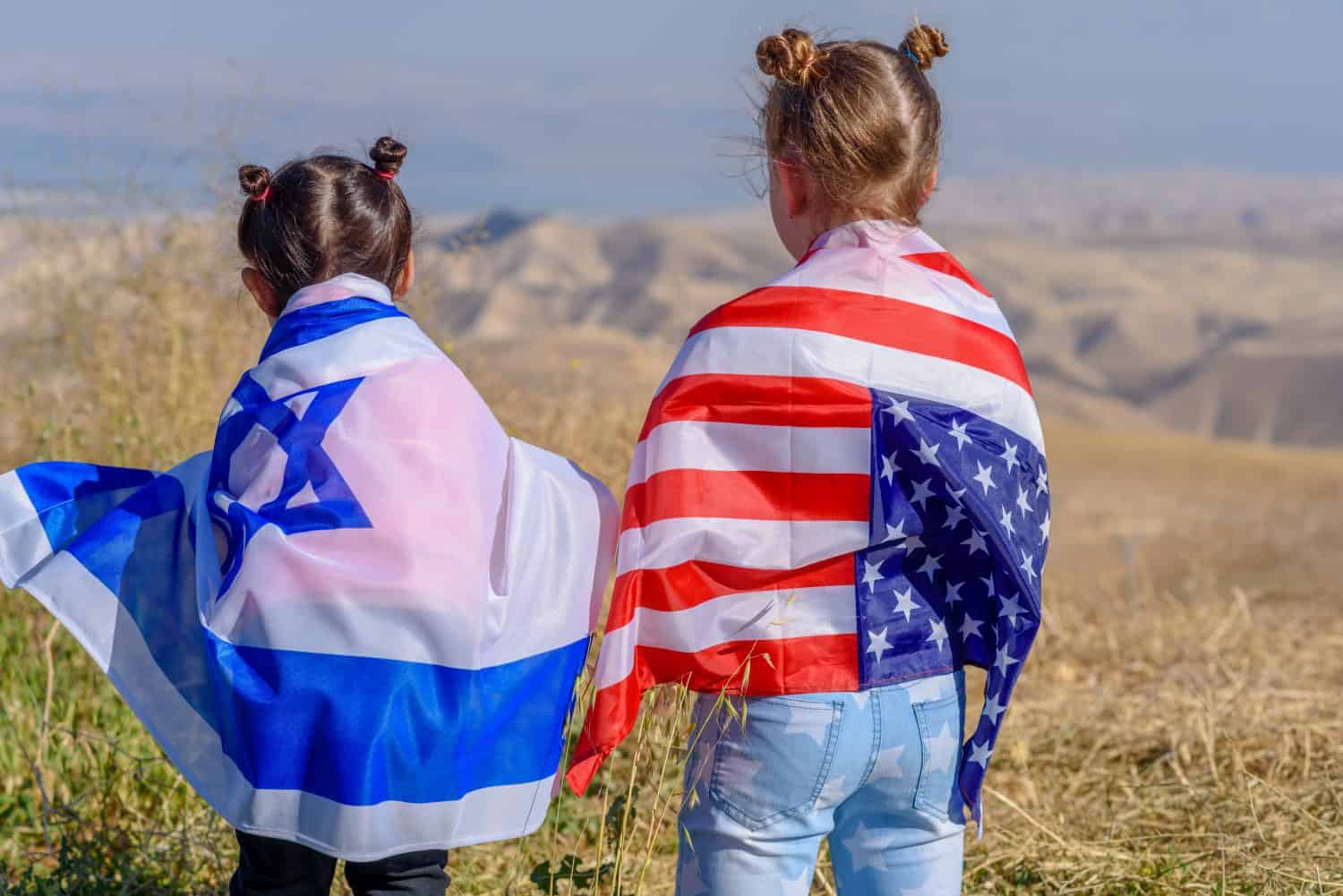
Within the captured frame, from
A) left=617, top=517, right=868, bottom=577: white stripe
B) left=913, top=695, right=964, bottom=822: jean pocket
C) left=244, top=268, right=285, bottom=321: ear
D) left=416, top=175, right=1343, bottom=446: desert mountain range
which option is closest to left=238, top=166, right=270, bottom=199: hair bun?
left=244, top=268, right=285, bottom=321: ear

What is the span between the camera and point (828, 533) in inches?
90.0

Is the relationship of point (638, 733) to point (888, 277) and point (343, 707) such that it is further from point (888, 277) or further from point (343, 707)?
point (888, 277)

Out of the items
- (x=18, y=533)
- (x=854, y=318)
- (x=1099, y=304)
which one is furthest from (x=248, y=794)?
(x=1099, y=304)

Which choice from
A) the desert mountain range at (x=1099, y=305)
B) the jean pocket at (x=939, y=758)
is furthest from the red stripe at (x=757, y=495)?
the desert mountain range at (x=1099, y=305)

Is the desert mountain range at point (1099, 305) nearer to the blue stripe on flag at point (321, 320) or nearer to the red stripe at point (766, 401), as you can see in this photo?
the blue stripe on flag at point (321, 320)

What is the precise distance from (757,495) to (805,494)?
0.08 m

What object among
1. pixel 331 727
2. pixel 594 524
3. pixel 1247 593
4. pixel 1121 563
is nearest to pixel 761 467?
pixel 594 524

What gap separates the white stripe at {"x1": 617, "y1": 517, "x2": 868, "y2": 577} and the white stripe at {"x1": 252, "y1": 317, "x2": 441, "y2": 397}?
A: 530mm

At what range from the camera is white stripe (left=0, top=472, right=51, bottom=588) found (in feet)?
8.06

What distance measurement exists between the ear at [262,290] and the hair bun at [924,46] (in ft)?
3.89

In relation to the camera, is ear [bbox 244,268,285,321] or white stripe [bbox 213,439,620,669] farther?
ear [bbox 244,268,285,321]

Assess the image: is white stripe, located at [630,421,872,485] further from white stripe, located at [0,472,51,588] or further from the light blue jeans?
white stripe, located at [0,472,51,588]

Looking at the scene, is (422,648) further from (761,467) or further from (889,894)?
(889,894)

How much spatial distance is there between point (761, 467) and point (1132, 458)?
1943 centimetres
